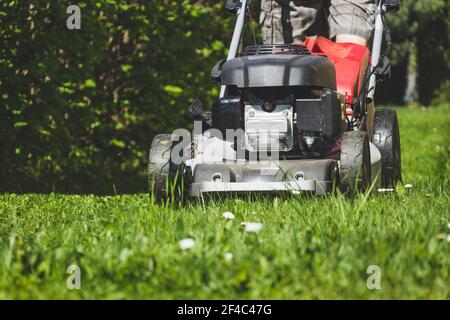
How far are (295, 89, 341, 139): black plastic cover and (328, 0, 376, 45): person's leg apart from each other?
1029mm

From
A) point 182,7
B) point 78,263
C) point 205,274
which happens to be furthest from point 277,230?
point 182,7

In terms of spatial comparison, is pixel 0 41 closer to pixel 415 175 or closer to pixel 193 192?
pixel 193 192

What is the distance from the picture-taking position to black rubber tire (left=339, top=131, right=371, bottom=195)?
4.21m

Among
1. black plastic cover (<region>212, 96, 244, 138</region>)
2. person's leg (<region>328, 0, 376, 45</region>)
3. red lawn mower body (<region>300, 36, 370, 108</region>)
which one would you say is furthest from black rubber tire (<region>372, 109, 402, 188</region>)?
black plastic cover (<region>212, 96, 244, 138</region>)

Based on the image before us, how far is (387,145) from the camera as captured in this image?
496 cm

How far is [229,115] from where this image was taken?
4383 mm

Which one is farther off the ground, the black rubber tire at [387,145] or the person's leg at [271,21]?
the person's leg at [271,21]

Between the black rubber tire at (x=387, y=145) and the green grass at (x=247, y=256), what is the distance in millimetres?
1143

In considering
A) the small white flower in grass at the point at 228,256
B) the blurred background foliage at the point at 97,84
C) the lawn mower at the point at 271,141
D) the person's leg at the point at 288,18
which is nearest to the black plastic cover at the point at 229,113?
the lawn mower at the point at 271,141

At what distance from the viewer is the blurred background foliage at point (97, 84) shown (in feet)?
20.4

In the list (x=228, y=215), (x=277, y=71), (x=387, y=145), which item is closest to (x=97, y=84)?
(x=387, y=145)

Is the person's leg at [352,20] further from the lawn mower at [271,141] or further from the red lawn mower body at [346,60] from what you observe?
the lawn mower at [271,141]
